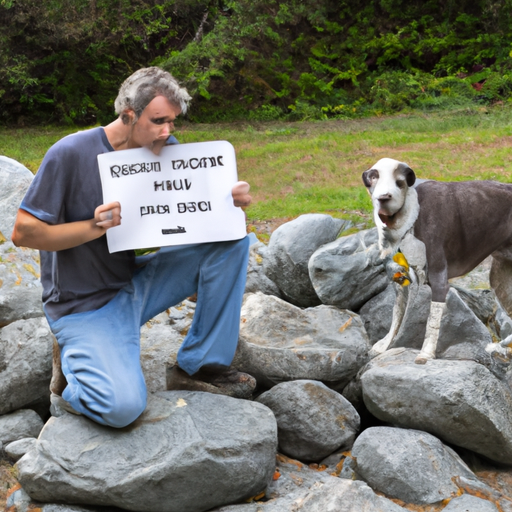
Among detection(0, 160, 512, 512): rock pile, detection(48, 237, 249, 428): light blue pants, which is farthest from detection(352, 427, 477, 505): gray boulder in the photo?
detection(48, 237, 249, 428): light blue pants

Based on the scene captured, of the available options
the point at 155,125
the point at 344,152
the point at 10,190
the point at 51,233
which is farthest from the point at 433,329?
the point at 344,152

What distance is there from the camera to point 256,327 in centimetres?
489

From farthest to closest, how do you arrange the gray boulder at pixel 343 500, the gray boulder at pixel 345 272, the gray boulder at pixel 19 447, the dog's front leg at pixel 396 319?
the gray boulder at pixel 345 272 → the dog's front leg at pixel 396 319 → the gray boulder at pixel 19 447 → the gray boulder at pixel 343 500

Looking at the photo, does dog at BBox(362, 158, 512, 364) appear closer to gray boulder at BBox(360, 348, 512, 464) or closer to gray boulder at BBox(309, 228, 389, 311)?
gray boulder at BBox(360, 348, 512, 464)

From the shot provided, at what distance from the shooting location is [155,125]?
3.65 meters

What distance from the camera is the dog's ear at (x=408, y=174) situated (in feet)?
13.4

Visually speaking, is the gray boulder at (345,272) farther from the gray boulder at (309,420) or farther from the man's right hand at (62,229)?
the man's right hand at (62,229)

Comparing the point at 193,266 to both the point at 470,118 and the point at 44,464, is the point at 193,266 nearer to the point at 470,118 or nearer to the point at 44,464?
the point at 44,464

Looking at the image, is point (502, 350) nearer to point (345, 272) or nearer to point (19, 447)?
point (345, 272)

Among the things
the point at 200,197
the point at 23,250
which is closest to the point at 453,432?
the point at 200,197

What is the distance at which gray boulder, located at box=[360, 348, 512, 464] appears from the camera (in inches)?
152

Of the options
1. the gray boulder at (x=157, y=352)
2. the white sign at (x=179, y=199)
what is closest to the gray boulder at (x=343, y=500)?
the gray boulder at (x=157, y=352)

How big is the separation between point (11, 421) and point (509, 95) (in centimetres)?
1267

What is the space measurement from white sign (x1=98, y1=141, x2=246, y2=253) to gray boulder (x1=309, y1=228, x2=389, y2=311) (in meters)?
1.46
